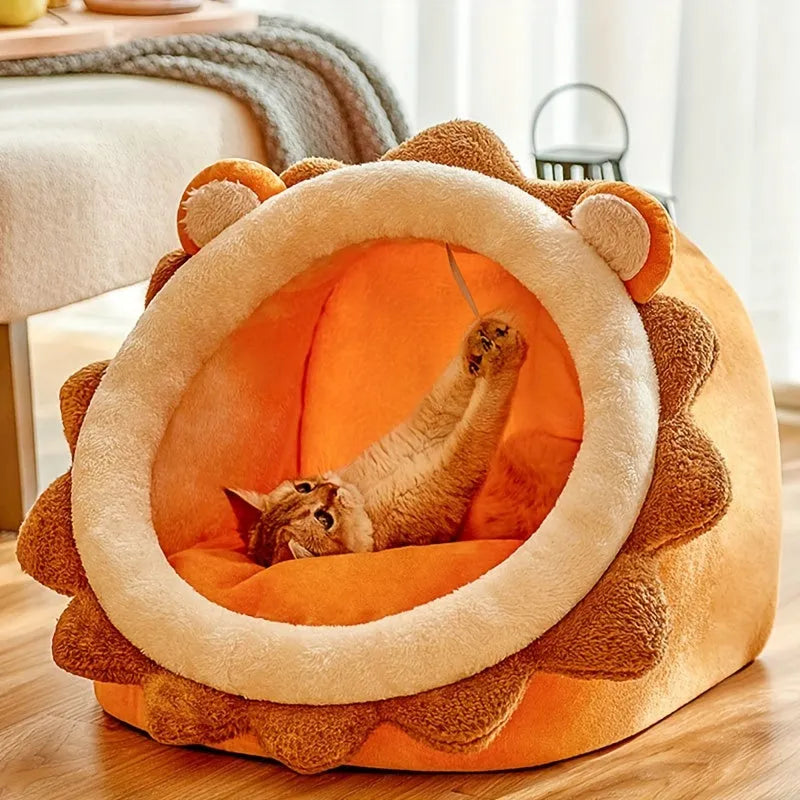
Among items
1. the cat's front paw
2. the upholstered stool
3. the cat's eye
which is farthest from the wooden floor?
the upholstered stool

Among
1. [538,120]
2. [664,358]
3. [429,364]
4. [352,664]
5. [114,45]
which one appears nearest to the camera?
[352,664]

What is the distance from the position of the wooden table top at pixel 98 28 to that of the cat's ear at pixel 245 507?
3.13 feet

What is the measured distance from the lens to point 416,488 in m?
1.38

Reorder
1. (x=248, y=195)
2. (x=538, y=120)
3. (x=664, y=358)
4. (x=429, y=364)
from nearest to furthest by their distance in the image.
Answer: (x=664, y=358), (x=248, y=195), (x=429, y=364), (x=538, y=120)

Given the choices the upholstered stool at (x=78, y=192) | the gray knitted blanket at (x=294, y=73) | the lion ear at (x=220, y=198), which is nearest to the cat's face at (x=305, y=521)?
the lion ear at (x=220, y=198)

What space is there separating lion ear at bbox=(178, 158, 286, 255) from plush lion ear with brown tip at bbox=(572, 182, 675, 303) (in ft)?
1.07

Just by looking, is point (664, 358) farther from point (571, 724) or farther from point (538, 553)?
point (571, 724)

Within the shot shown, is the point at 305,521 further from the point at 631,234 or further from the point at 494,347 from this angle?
the point at 631,234

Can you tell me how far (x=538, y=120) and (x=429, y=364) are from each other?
42.5 inches

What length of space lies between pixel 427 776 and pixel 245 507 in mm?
351

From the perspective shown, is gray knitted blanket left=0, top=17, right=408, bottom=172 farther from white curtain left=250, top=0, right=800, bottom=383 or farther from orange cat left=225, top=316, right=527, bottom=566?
orange cat left=225, top=316, right=527, bottom=566

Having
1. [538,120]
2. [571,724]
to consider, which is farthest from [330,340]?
[538,120]

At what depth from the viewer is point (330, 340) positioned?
5.16ft

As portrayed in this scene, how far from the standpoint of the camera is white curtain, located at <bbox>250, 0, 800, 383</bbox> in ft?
7.38
